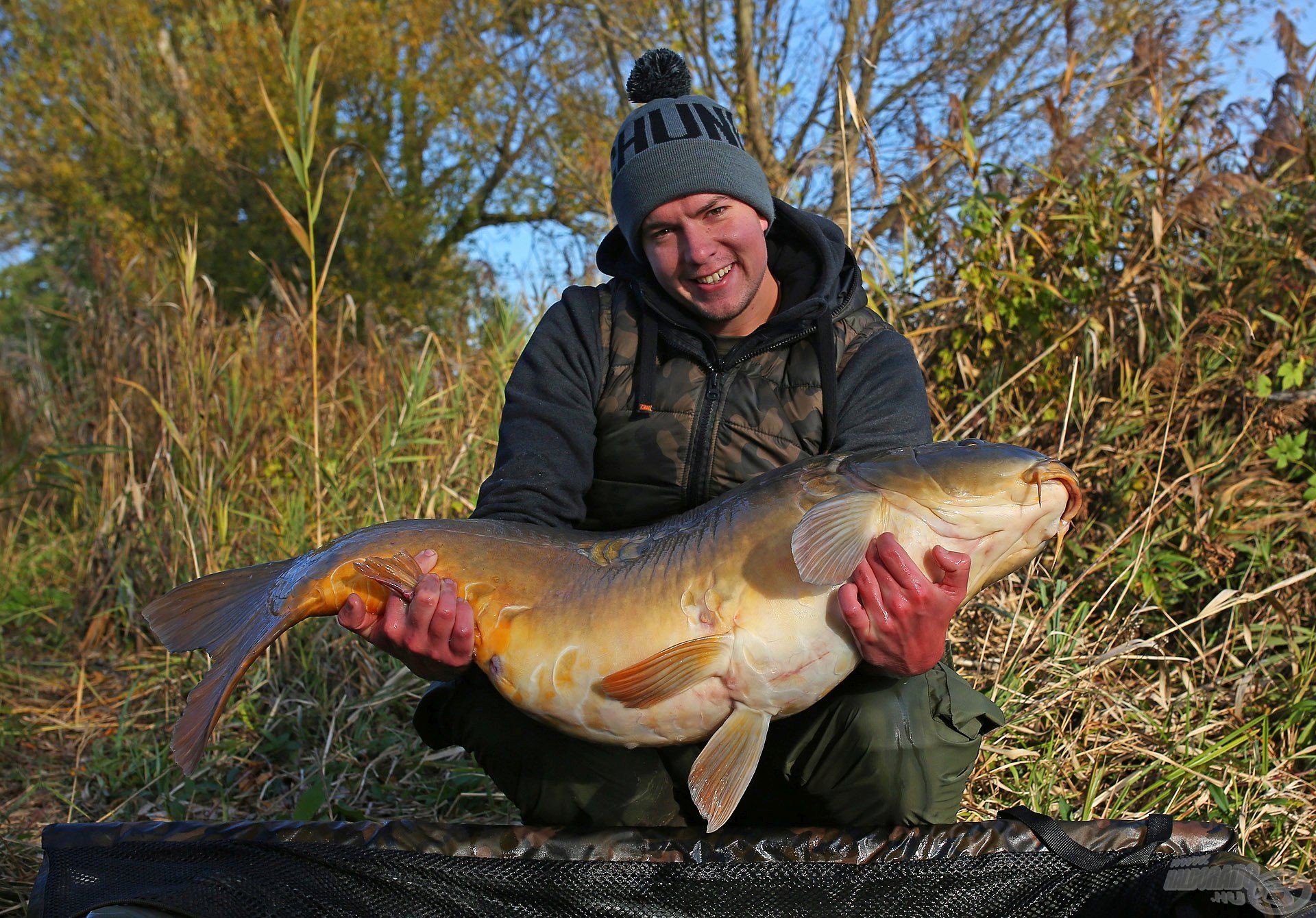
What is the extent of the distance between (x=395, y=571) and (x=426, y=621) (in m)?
0.09

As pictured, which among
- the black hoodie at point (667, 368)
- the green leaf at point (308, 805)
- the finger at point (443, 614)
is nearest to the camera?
the finger at point (443, 614)

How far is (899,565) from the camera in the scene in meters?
1.30

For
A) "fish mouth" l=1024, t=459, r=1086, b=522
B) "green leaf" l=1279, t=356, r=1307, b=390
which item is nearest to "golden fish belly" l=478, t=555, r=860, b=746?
"fish mouth" l=1024, t=459, r=1086, b=522

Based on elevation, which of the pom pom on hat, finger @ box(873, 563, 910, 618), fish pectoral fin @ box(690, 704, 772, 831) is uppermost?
the pom pom on hat

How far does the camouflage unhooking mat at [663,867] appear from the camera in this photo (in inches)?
56.4

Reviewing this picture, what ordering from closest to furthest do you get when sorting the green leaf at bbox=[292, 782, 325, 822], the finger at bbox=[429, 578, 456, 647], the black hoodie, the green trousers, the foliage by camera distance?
the finger at bbox=[429, 578, 456, 647], the green trousers, the black hoodie, the green leaf at bbox=[292, 782, 325, 822], the foliage

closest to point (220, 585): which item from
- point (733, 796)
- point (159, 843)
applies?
point (159, 843)

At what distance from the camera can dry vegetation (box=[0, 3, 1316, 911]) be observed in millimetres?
2141

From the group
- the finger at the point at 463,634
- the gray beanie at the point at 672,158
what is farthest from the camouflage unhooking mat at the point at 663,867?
the gray beanie at the point at 672,158

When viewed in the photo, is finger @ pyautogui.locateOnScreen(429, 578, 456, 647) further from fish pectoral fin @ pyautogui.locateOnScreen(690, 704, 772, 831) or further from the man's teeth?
the man's teeth

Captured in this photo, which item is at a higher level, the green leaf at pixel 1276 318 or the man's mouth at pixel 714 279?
the man's mouth at pixel 714 279

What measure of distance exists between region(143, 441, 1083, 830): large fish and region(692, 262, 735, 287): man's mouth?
0.51m

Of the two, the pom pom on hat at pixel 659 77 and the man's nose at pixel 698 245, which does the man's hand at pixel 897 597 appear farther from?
the pom pom on hat at pixel 659 77

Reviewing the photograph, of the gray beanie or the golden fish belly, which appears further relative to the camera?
the gray beanie
